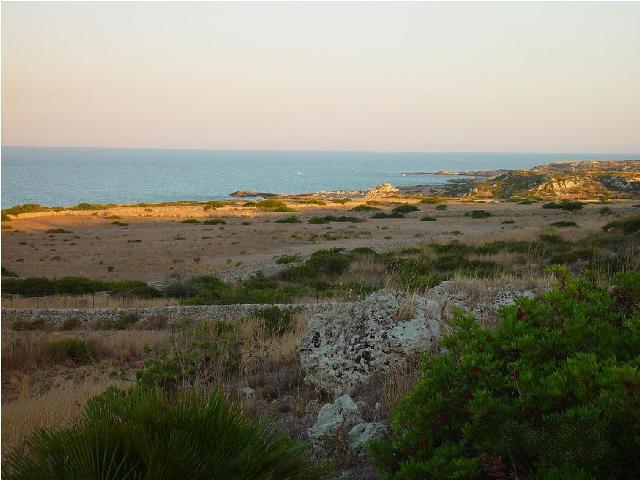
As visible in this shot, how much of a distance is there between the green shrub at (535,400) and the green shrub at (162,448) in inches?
24.3

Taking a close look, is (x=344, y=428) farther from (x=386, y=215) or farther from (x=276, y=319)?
(x=386, y=215)

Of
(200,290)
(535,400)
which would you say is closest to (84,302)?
(200,290)

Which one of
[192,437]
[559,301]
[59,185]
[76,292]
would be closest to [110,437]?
[192,437]

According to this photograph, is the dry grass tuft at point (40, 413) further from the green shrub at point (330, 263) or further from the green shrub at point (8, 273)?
the green shrub at point (8, 273)

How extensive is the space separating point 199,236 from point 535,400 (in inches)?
1445

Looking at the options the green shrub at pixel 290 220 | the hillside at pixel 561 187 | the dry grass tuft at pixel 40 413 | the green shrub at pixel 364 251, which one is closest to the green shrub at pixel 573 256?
the green shrub at pixel 364 251

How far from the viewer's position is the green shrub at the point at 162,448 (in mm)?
2637

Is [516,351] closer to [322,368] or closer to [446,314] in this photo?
[322,368]

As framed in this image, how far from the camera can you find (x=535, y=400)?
2.59m

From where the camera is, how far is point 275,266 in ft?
77.8

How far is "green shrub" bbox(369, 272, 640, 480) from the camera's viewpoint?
7.50 ft

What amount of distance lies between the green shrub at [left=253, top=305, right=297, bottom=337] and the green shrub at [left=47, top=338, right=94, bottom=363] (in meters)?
3.12

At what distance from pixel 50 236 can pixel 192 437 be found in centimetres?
4132

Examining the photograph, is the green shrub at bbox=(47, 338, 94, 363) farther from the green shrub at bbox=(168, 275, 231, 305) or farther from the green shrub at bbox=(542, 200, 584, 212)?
the green shrub at bbox=(542, 200, 584, 212)
